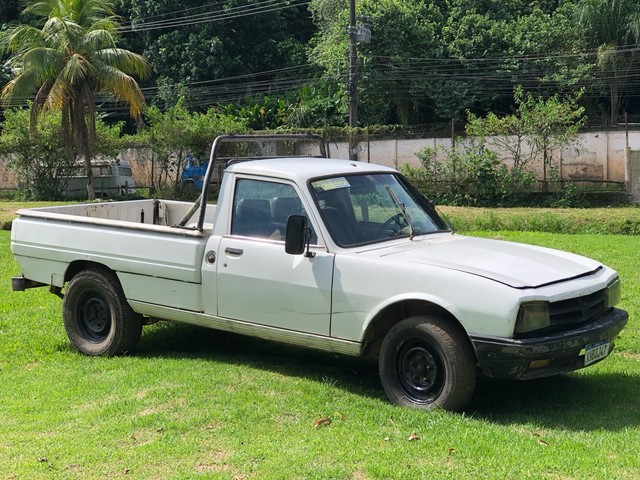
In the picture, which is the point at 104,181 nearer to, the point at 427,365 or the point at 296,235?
the point at 296,235

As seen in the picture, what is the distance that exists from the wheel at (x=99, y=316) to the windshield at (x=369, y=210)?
2.38 m

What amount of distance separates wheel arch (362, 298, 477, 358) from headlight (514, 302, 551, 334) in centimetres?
39

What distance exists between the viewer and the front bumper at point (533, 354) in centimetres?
520

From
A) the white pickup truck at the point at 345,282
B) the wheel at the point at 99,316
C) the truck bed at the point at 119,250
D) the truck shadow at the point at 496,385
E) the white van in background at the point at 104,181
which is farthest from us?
the white van in background at the point at 104,181

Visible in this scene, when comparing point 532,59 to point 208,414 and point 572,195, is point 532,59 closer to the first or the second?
point 572,195

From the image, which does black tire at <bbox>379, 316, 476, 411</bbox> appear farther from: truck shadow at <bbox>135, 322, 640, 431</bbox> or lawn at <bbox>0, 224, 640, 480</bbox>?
truck shadow at <bbox>135, 322, 640, 431</bbox>

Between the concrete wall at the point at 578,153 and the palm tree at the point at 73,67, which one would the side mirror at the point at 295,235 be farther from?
the palm tree at the point at 73,67

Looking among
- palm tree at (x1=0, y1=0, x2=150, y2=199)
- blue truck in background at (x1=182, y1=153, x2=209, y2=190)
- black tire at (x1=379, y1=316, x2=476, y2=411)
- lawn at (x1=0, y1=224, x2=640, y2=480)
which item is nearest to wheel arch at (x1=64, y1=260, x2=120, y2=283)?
lawn at (x1=0, y1=224, x2=640, y2=480)

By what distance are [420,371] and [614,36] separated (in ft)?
115

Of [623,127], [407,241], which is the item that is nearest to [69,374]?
[407,241]

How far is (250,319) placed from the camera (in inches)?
257

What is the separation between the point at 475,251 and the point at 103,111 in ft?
149

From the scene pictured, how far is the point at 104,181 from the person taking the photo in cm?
3125

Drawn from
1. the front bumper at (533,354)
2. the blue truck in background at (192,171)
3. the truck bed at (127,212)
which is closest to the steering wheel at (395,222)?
the front bumper at (533,354)
